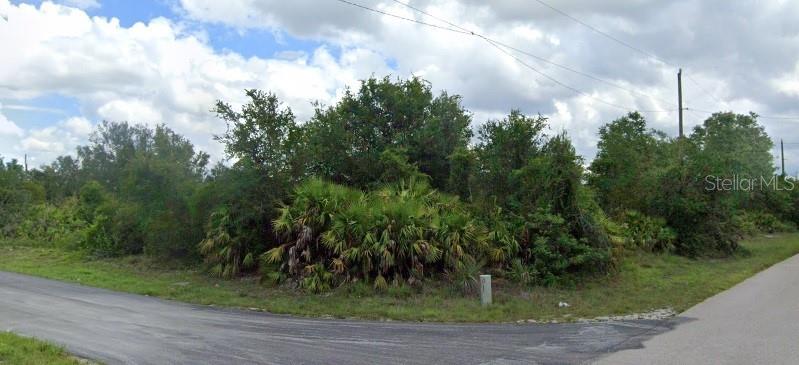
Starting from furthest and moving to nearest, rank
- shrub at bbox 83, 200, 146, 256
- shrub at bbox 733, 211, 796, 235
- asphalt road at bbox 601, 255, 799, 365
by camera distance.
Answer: shrub at bbox 733, 211, 796, 235, shrub at bbox 83, 200, 146, 256, asphalt road at bbox 601, 255, 799, 365

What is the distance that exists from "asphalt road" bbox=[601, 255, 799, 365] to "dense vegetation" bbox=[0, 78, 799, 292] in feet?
11.6

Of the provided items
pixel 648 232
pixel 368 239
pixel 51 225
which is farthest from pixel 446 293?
pixel 51 225

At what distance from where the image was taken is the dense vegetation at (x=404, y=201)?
47.3 feet

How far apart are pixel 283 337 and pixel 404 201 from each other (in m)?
6.57

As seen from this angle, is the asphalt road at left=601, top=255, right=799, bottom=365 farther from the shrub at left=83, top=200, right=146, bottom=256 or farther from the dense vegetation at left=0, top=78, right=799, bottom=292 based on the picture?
the shrub at left=83, top=200, right=146, bottom=256

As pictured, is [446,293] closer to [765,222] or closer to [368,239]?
[368,239]

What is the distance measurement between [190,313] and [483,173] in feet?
28.2

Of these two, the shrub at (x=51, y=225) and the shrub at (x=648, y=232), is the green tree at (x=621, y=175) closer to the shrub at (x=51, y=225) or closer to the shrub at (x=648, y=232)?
the shrub at (x=648, y=232)

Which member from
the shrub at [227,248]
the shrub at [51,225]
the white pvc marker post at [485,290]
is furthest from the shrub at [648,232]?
the shrub at [51,225]

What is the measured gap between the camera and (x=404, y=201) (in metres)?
15.2

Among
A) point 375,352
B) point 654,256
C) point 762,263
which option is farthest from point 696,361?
point 762,263

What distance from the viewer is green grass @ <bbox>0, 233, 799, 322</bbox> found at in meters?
11.6

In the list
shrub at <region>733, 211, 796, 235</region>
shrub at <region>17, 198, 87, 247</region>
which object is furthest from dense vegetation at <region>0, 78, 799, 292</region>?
shrub at <region>733, 211, 796, 235</region>

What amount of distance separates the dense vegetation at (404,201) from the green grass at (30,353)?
6.45 m
